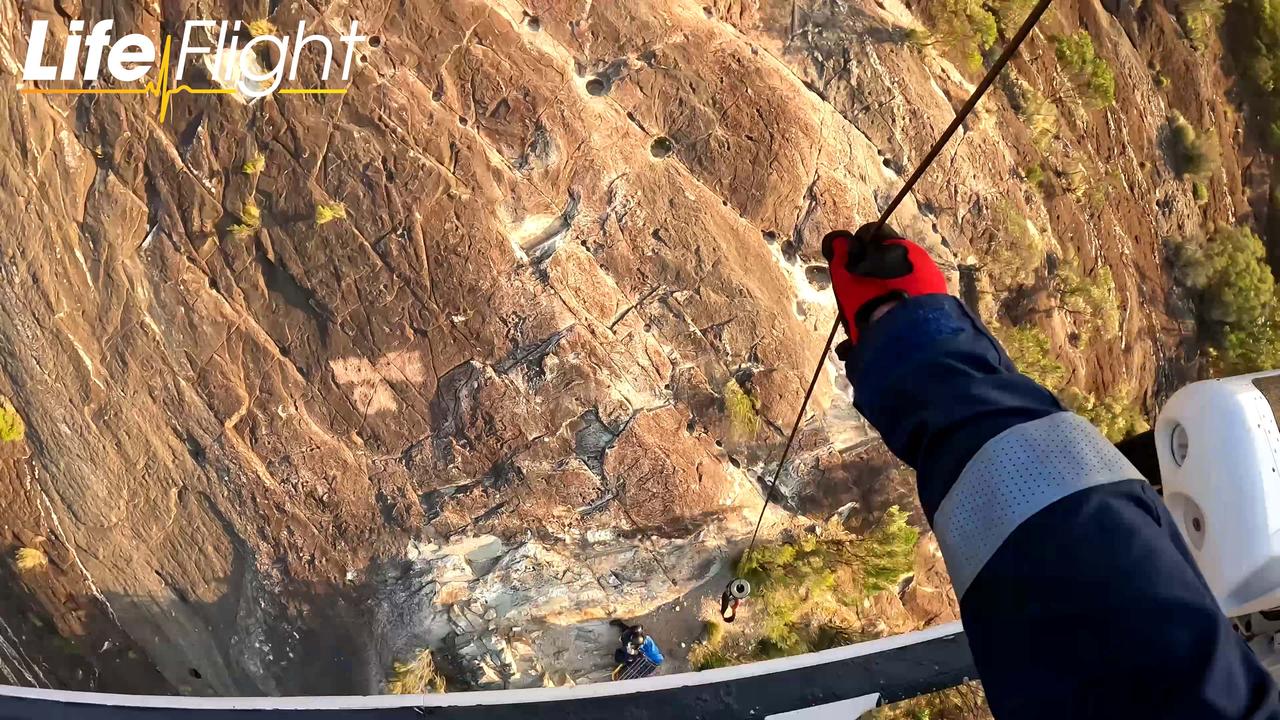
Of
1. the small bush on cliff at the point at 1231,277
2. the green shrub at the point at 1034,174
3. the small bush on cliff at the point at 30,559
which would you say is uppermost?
the green shrub at the point at 1034,174

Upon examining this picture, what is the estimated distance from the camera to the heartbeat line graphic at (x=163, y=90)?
5.62 metres

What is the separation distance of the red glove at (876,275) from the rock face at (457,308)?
257cm

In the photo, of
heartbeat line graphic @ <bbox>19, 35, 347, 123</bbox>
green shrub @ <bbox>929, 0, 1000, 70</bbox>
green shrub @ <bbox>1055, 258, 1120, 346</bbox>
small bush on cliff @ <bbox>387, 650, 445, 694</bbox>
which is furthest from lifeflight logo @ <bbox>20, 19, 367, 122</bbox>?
green shrub @ <bbox>1055, 258, 1120, 346</bbox>

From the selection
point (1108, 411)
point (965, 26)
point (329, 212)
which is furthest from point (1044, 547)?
point (1108, 411)

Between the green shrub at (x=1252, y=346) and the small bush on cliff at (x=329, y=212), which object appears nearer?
the small bush on cliff at (x=329, y=212)

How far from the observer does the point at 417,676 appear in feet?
20.2

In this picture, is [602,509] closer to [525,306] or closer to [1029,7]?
[525,306]

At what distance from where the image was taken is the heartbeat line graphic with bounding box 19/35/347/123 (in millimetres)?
5621

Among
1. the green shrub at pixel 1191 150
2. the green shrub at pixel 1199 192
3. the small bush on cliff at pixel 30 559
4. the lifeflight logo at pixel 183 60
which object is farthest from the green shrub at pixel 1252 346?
the small bush on cliff at pixel 30 559

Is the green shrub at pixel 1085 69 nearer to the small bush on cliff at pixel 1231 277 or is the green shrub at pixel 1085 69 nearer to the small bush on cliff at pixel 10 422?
the small bush on cliff at pixel 1231 277

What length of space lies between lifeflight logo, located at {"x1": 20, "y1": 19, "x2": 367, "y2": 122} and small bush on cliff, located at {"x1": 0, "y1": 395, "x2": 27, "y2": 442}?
9.43 feet

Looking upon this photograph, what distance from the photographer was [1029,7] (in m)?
6.87

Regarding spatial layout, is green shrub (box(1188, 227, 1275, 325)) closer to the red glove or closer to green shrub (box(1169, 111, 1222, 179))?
green shrub (box(1169, 111, 1222, 179))

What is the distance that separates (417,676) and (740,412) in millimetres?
3870
